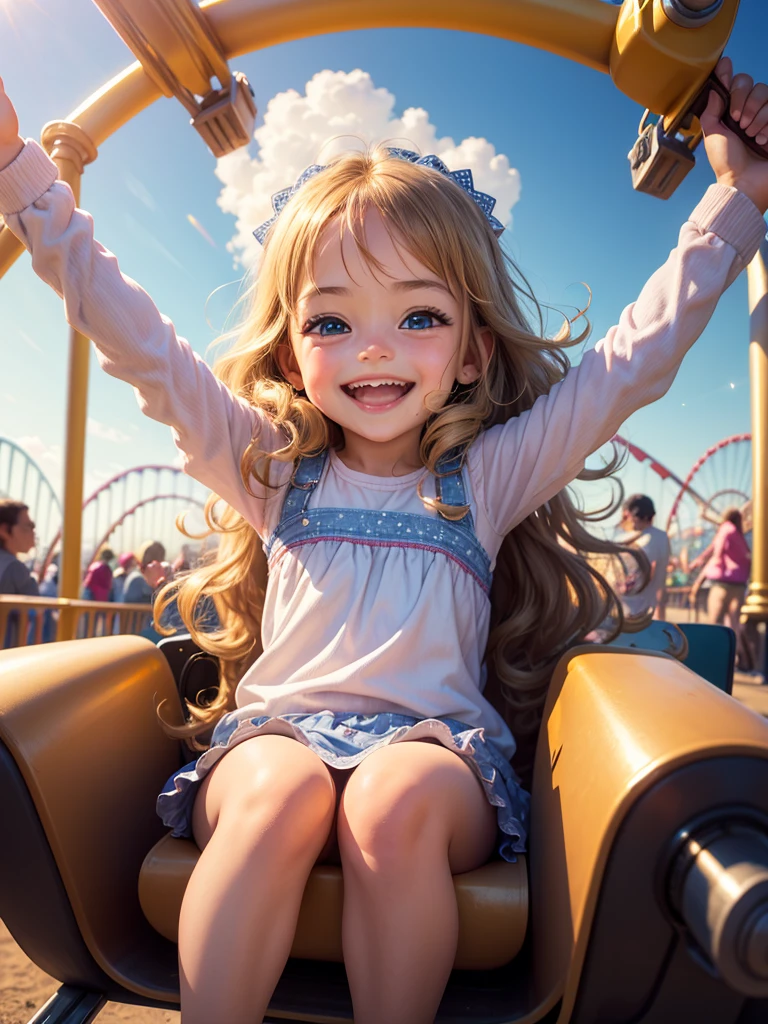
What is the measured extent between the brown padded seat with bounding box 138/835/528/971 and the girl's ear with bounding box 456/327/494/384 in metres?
0.71

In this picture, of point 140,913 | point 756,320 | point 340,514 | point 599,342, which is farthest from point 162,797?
→ point 756,320

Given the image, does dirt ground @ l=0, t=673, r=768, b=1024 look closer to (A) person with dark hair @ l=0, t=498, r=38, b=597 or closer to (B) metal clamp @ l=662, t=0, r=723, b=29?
(B) metal clamp @ l=662, t=0, r=723, b=29

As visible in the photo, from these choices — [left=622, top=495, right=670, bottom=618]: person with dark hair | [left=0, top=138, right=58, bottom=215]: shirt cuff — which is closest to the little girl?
[left=0, top=138, right=58, bottom=215]: shirt cuff

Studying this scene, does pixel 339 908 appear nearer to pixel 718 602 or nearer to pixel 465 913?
pixel 465 913

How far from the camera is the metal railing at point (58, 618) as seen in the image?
1.95 metres

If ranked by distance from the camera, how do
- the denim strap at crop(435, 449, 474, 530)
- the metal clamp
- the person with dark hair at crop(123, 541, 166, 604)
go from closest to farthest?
the metal clamp < the denim strap at crop(435, 449, 474, 530) < the person with dark hair at crop(123, 541, 166, 604)

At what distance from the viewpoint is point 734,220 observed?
1000 mm

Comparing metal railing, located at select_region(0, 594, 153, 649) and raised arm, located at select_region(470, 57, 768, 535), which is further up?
raised arm, located at select_region(470, 57, 768, 535)

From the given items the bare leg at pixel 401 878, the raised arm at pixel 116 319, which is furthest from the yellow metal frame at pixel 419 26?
the bare leg at pixel 401 878

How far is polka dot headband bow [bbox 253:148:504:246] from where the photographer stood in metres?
1.19

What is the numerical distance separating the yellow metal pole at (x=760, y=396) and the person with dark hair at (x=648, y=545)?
2.72 feet

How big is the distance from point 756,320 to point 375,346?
38.4 inches

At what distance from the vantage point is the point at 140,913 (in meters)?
0.86

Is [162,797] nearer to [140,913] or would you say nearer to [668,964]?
[140,913]
